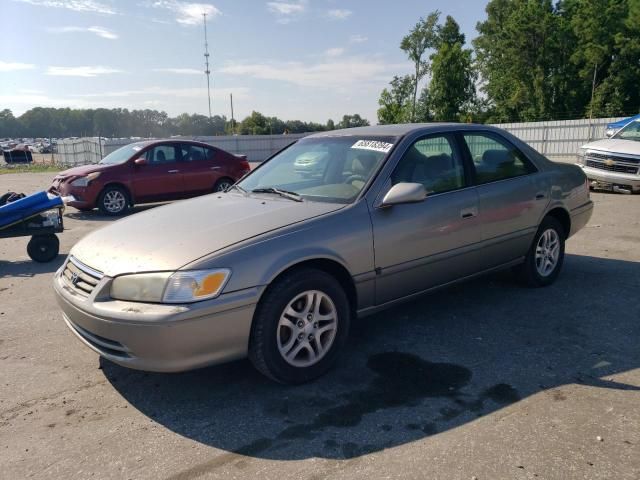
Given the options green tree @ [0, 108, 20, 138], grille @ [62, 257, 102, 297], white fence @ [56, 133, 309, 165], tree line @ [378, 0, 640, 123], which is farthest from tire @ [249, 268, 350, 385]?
green tree @ [0, 108, 20, 138]

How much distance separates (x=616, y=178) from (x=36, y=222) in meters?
11.3

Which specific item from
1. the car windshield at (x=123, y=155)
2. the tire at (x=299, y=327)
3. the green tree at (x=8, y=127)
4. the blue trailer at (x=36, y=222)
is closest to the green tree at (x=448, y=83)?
the car windshield at (x=123, y=155)

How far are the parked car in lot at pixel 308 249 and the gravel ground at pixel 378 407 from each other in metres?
0.34

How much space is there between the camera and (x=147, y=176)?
1097cm

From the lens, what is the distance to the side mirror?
11.9 ft

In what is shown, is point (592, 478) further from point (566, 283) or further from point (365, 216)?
point (566, 283)

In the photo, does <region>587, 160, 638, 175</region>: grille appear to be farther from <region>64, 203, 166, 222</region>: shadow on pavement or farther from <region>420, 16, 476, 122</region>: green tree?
<region>420, 16, 476, 122</region>: green tree

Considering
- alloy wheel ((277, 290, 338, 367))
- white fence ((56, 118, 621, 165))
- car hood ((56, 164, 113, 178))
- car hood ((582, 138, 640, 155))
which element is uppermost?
white fence ((56, 118, 621, 165))

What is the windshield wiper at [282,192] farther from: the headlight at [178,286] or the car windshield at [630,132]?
the car windshield at [630,132]

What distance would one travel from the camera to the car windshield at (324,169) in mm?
3909

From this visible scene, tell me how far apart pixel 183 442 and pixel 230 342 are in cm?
58

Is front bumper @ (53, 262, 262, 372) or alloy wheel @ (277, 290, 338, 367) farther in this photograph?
alloy wheel @ (277, 290, 338, 367)

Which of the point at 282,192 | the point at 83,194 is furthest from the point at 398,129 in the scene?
the point at 83,194

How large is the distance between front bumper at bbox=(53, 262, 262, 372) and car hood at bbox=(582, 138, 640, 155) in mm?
11058
